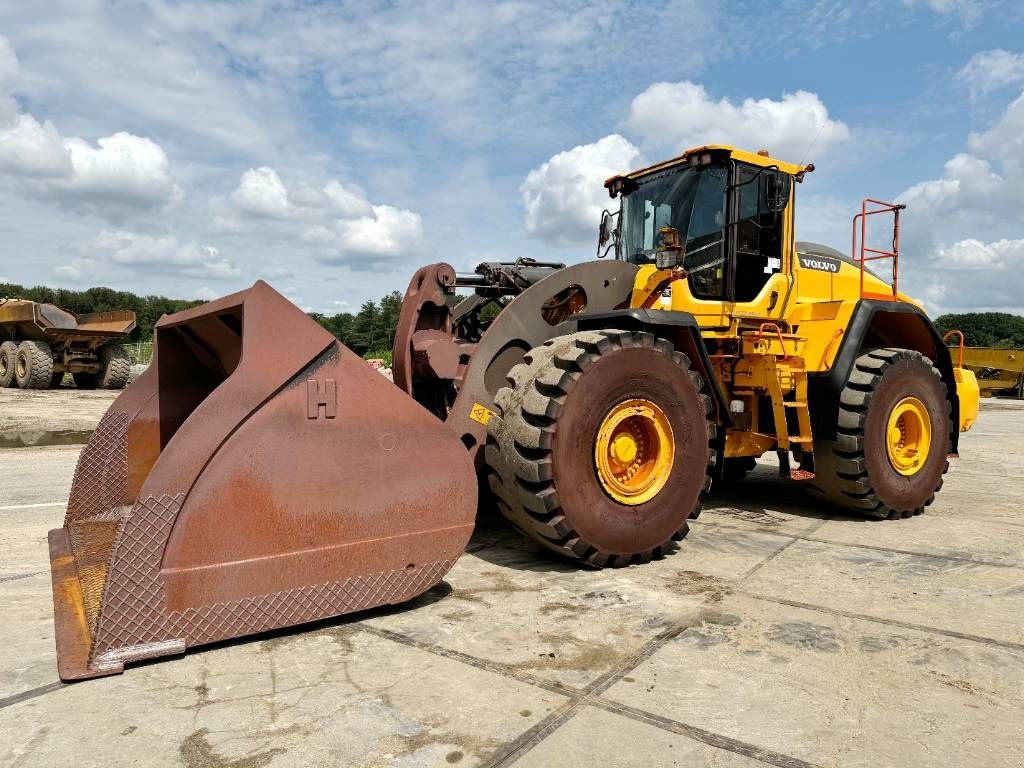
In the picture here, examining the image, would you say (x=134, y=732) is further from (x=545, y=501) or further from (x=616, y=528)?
(x=616, y=528)

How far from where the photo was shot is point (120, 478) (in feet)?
14.0

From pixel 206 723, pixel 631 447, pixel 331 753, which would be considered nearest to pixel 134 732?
pixel 206 723

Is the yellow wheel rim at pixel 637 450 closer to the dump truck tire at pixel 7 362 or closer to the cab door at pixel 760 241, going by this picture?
the cab door at pixel 760 241

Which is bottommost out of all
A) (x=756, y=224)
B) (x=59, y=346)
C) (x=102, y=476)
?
(x=102, y=476)

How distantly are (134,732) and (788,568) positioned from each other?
3.46m

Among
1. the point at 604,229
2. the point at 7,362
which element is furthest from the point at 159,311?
the point at 604,229

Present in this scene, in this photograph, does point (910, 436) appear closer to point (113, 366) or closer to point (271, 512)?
point (271, 512)

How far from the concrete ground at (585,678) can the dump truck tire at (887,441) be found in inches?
52.0

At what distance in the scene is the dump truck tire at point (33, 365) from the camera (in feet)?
63.4

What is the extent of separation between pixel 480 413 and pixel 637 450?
0.98 meters

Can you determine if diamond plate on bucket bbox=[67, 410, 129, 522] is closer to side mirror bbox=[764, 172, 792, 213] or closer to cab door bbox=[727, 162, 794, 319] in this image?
cab door bbox=[727, 162, 794, 319]

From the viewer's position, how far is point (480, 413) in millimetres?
4461

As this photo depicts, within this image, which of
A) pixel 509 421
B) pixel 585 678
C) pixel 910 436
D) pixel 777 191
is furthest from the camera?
pixel 910 436

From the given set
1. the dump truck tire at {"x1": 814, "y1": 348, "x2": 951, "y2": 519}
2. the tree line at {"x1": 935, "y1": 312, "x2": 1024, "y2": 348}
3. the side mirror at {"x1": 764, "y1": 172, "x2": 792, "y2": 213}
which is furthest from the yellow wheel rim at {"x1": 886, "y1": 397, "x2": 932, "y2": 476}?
the tree line at {"x1": 935, "y1": 312, "x2": 1024, "y2": 348}
